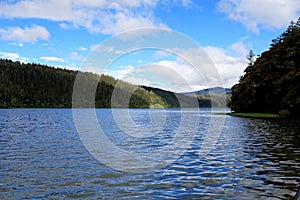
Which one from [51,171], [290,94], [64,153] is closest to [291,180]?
[51,171]

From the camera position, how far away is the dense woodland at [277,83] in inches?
2729

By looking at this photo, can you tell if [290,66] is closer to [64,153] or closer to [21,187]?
[64,153]

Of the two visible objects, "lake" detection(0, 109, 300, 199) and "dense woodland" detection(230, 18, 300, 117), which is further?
"dense woodland" detection(230, 18, 300, 117)

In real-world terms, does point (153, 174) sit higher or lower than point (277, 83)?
lower

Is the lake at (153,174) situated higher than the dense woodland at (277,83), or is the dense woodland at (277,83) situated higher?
the dense woodland at (277,83)

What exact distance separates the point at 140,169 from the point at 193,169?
3215 millimetres

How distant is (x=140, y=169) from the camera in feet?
64.1

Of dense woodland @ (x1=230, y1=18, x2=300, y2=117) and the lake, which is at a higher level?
dense woodland @ (x1=230, y1=18, x2=300, y2=117)

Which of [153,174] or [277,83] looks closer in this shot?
[153,174]

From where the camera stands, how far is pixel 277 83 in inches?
3115

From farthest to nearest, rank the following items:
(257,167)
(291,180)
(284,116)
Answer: (284,116) → (257,167) → (291,180)

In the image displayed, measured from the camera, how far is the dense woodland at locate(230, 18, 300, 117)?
227ft

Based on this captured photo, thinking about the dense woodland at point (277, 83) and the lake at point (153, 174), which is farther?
the dense woodland at point (277, 83)

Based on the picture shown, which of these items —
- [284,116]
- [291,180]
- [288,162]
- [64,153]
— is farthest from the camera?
[284,116]
